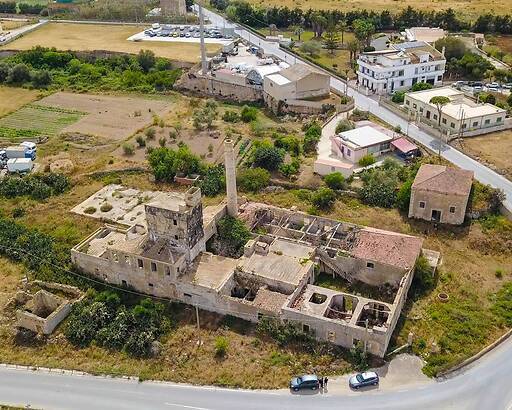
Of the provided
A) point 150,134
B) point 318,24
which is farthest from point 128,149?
point 318,24

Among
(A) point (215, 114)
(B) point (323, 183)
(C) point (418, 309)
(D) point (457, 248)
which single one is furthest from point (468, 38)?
(C) point (418, 309)

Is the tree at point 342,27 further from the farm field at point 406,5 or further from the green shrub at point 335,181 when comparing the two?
the green shrub at point 335,181

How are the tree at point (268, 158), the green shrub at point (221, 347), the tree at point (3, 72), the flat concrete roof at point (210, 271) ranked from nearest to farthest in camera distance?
1. the green shrub at point (221, 347)
2. the flat concrete roof at point (210, 271)
3. the tree at point (268, 158)
4. the tree at point (3, 72)

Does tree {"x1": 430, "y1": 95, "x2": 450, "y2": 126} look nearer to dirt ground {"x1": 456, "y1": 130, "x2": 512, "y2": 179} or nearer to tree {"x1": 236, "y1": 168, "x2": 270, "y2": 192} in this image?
dirt ground {"x1": 456, "y1": 130, "x2": 512, "y2": 179}

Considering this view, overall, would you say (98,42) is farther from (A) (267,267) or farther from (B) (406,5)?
(A) (267,267)

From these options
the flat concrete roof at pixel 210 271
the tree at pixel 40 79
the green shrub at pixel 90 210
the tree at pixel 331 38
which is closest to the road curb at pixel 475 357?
the flat concrete roof at pixel 210 271

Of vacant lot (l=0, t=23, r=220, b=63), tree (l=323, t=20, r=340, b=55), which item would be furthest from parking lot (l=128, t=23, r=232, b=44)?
tree (l=323, t=20, r=340, b=55)
